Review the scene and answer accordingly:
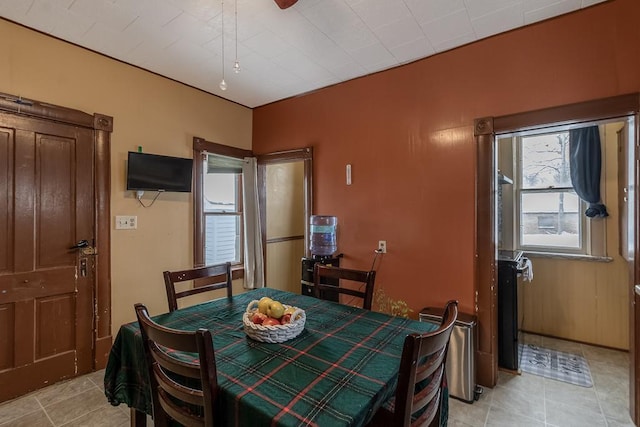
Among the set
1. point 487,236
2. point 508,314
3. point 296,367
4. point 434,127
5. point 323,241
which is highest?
point 434,127

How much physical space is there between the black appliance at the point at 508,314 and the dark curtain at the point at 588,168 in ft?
4.15

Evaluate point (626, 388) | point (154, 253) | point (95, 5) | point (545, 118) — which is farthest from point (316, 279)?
point (626, 388)

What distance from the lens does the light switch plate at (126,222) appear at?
8.97 feet

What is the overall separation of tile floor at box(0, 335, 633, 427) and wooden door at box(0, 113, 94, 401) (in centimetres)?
19

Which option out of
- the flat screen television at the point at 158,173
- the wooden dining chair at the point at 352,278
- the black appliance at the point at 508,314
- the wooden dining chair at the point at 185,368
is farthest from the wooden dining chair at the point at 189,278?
the black appliance at the point at 508,314

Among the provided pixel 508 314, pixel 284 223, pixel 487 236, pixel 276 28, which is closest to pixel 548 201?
pixel 508 314

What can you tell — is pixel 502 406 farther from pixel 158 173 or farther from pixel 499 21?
pixel 158 173

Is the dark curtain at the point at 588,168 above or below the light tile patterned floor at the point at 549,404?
above

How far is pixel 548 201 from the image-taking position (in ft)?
11.6

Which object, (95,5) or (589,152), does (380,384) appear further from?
(589,152)

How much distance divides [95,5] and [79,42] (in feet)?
2.02

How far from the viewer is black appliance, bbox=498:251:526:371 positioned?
265 centimetres

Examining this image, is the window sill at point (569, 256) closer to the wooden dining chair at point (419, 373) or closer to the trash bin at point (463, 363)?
the trash bin at point (463, 363)

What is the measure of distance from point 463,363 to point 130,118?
3489mm
